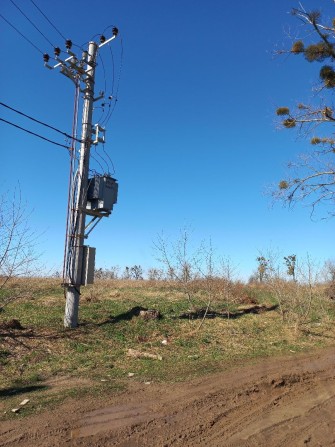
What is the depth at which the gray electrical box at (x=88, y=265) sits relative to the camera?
12.4 meters

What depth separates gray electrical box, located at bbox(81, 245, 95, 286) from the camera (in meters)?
12.4

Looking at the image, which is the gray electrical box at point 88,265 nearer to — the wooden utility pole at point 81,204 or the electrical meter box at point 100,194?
the wooden utility pole at point 81,204

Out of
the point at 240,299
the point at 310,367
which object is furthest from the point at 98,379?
the point at 240,299

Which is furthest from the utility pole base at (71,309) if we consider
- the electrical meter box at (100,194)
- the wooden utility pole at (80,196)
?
the electrical meter box at (100,194)

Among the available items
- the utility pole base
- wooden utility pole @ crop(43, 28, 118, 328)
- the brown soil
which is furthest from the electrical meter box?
the brown soil

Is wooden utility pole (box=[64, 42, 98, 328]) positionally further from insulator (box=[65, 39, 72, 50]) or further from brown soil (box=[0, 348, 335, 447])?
brown soil (box=[0, 348, 335, 447])

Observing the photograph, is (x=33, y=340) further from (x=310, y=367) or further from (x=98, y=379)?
(x=310, y=367)

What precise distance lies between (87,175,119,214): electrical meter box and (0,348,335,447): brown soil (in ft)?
20.0

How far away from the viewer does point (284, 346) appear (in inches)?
490

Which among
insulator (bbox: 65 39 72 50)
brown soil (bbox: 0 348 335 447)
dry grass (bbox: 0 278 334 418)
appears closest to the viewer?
brown soil (bbox: 0 348 335 447)

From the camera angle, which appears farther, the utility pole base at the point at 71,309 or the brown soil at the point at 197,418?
the utility pole base at the point at 71,309

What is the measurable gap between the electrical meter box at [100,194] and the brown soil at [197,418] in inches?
240

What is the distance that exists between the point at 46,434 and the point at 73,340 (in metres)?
5.85

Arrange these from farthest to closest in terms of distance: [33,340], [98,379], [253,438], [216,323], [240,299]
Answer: [240,299]
[216,323]
[33,340]
[98,379]
[253,438]
